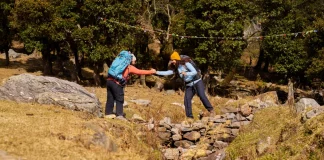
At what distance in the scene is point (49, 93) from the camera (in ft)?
43.1

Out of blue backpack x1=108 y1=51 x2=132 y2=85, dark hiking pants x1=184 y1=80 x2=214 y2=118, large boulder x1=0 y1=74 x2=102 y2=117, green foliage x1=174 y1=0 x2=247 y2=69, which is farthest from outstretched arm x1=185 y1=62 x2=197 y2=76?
green foliage x1=174 y1=0 x2=247 y2=69

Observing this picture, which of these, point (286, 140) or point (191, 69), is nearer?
point (286, 140)

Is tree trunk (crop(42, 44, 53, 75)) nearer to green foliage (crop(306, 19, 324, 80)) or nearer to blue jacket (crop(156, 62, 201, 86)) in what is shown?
green foliage (crop(306, 19, 324, 80))

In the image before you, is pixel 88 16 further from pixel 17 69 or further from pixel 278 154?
pixel 278 154

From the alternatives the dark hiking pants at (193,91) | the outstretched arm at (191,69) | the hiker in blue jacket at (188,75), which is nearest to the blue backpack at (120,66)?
the hiker in blue jacket at (188,75)

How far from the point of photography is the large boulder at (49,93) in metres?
12.6

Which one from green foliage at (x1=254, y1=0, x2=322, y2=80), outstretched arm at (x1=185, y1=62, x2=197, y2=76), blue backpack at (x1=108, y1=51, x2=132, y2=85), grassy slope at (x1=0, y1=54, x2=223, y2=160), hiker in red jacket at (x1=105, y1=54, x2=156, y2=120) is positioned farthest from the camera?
green foliage at (x1=254, y1=0, x2=322, y2=80)

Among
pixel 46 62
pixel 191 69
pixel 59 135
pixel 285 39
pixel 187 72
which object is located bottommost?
pixel 46 62

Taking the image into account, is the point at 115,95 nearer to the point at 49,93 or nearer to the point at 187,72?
the point at 49,93

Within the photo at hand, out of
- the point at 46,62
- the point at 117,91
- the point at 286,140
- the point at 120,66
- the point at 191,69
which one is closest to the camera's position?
the point at 286,140

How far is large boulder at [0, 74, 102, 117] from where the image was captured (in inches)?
496

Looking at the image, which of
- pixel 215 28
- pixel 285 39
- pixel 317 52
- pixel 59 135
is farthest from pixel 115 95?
pixel 285 39

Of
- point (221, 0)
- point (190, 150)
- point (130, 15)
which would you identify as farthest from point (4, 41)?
point (190, 150)

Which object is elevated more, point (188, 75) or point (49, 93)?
point (188, 75)
